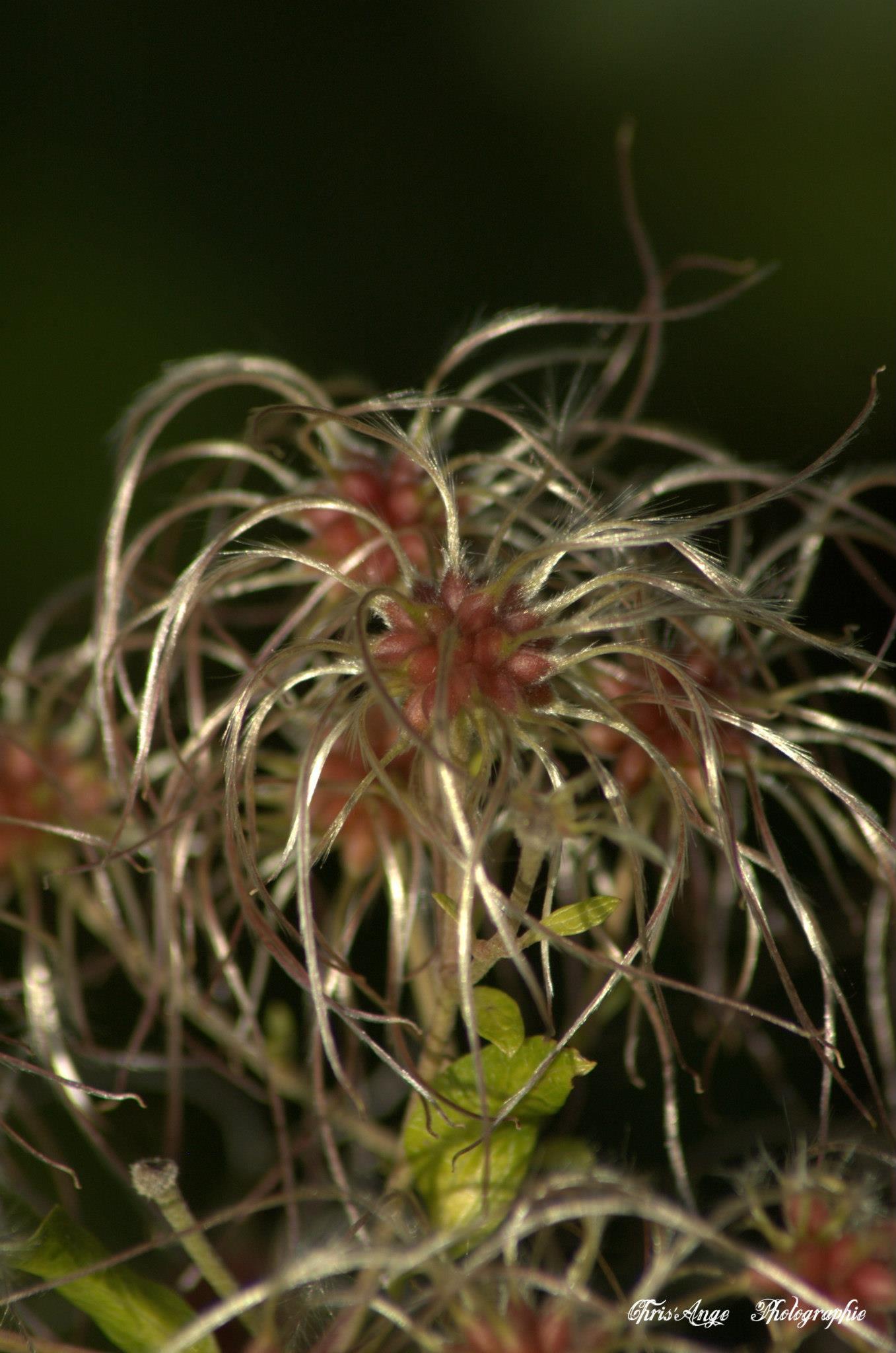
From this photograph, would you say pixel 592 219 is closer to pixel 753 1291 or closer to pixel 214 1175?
pixel 214 1175

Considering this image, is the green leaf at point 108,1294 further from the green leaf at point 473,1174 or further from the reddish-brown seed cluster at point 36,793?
the reddish-brown seed cluster at point 36,793

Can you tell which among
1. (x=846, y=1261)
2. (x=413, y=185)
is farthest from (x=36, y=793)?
(x=413, y=185)

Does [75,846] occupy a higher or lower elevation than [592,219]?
lower

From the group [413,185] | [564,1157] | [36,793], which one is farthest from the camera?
[413,185]

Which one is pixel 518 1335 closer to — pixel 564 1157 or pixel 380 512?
pixel 564 1157

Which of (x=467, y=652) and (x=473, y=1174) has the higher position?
(x=467, y=652)

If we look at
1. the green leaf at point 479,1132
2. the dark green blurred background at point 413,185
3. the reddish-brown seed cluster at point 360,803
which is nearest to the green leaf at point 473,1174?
the green leaf at point 479,1132

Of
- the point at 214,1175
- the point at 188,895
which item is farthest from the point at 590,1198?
the point at 214,1175
